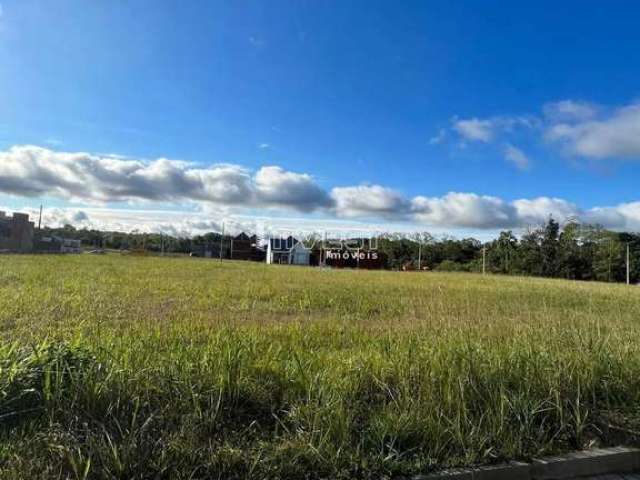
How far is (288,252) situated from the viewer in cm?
8338

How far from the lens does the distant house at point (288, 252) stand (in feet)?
268

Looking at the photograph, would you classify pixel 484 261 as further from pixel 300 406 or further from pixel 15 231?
pixel 300 406

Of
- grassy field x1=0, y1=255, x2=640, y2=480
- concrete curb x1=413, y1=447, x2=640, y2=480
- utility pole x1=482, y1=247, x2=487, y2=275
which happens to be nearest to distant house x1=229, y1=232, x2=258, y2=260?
utility pole x1=482, y1=247, x2=487, y2=275

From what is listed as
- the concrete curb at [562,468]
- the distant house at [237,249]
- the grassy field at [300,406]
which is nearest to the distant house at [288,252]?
the distant house at [237,249]

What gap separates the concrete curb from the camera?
2.74 m

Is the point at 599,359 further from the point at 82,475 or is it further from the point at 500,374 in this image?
the point at 82,475

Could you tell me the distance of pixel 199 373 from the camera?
347 cm

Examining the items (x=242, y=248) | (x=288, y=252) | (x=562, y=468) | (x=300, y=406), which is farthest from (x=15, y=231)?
(x=562, y=468)

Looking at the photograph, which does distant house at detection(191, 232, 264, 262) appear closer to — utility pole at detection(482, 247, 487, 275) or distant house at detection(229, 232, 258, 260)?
distant house at detection(229, 232, 258, 260)

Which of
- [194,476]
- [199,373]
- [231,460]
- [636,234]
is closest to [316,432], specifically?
[231,460]

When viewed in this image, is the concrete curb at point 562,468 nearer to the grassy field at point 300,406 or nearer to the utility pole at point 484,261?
the grassy field at point 300,406

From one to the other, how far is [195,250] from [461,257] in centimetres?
5670

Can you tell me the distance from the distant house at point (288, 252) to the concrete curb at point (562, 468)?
7646 cm

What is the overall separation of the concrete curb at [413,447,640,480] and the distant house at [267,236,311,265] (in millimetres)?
76462
